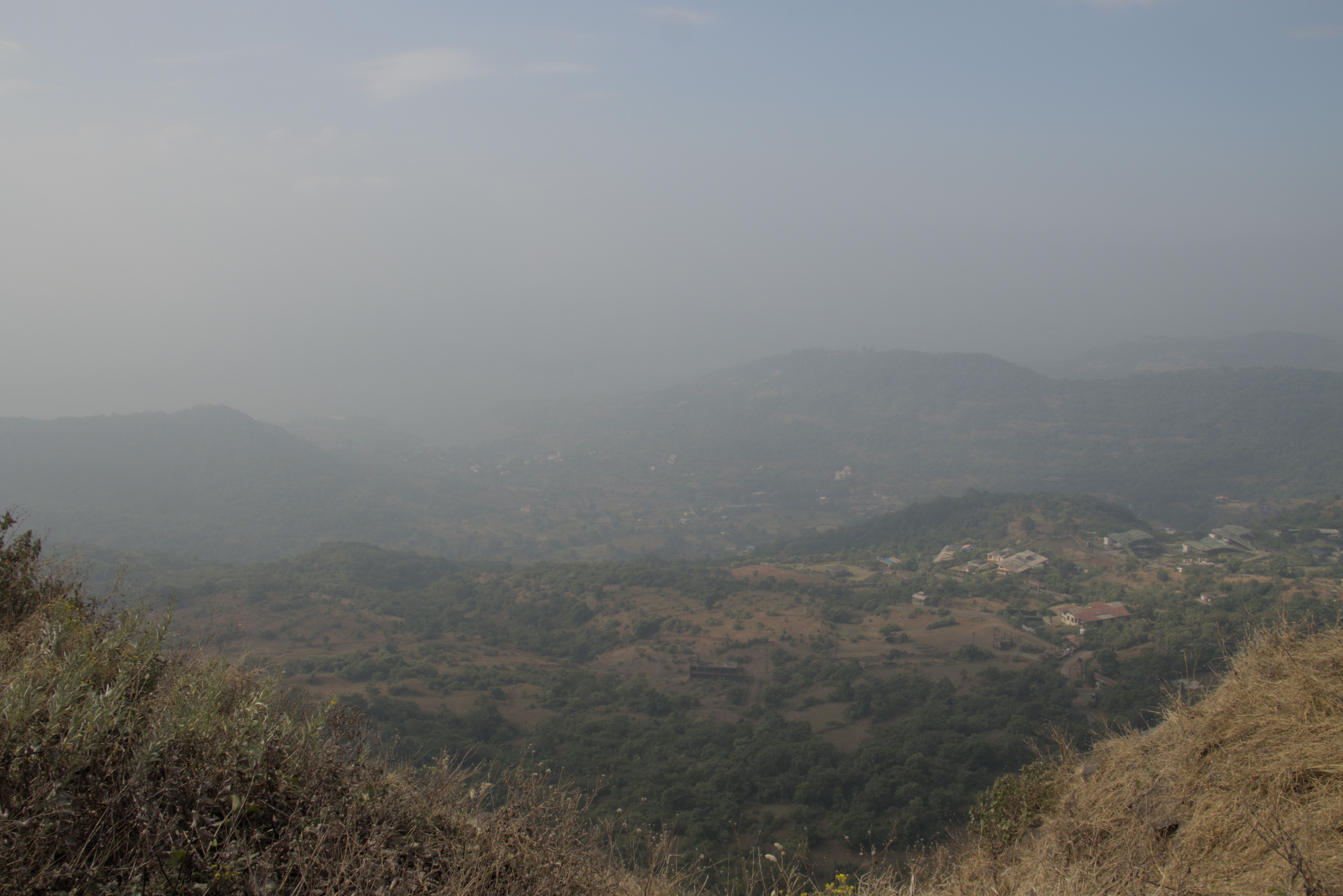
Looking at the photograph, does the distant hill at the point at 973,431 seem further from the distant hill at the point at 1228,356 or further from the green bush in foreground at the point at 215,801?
the green bush in foreground at the point at 215,801

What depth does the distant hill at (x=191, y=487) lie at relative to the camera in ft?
196

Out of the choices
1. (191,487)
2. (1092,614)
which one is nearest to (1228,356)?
(1092,614)

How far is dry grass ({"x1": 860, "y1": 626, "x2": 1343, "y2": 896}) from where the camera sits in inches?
131

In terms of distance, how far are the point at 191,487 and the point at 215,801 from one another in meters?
91.3

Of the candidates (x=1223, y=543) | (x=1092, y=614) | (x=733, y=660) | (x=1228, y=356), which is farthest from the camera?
(x=1228, y=356)

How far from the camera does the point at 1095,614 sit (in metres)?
29.2

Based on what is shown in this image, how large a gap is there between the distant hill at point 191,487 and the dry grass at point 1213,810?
68129 mm

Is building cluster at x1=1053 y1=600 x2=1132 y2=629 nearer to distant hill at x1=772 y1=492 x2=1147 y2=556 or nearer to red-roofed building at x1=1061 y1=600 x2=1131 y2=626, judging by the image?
red-roofed building at x1=1061 y1=600 x2=1131 y2=626

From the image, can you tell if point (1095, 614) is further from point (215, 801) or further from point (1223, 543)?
point (215, 801)

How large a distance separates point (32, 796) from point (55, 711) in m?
0.42

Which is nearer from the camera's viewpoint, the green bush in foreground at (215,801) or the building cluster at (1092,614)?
the green bush in foreground at (215,801)

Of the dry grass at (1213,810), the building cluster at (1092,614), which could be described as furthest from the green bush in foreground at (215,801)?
the building cluster at (1092,614)

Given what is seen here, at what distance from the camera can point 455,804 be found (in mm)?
3766

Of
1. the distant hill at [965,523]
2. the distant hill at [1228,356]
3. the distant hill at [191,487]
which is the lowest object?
the distant hill at [965,523]
